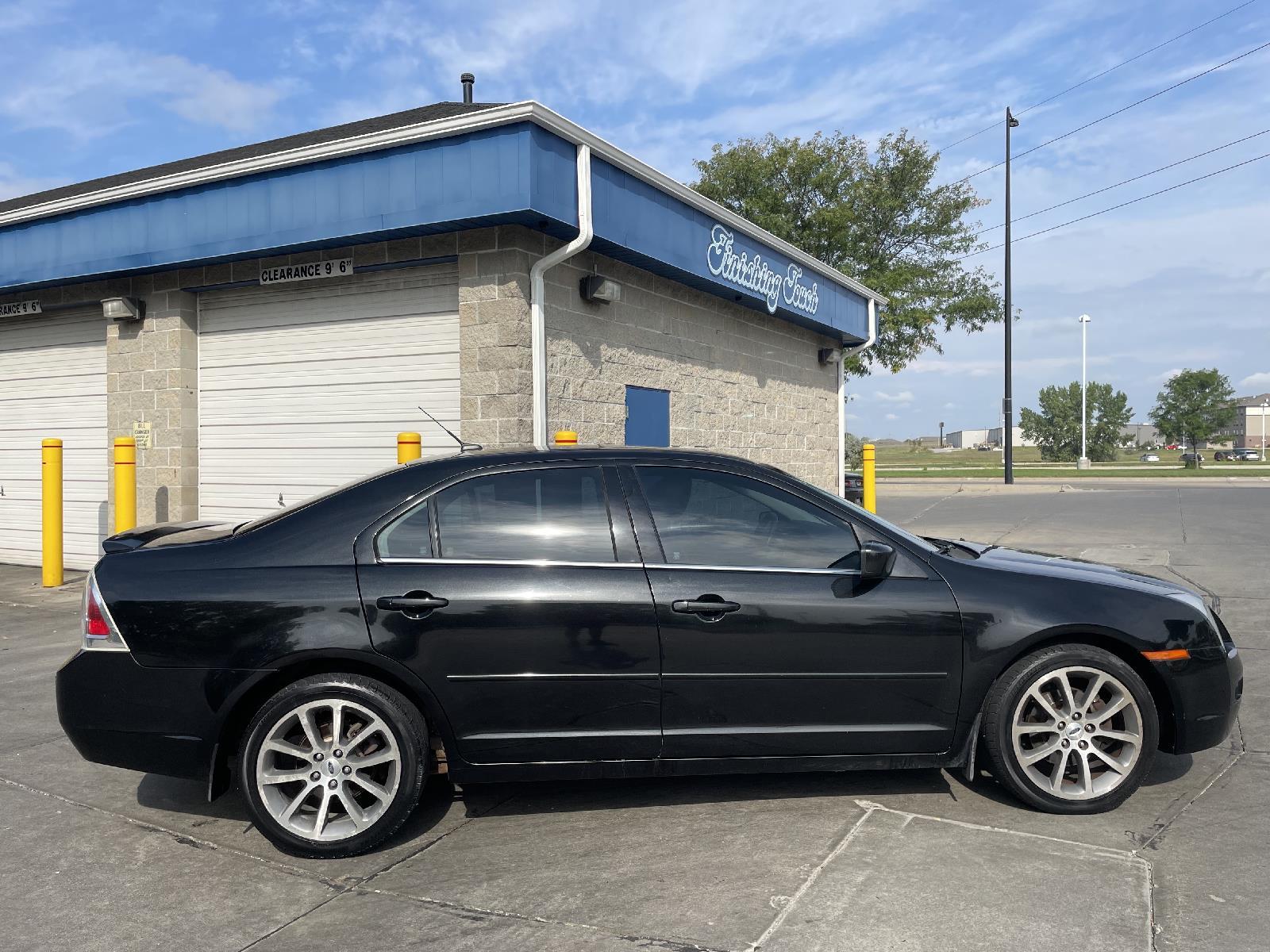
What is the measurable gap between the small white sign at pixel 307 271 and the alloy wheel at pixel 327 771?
20.3 ft

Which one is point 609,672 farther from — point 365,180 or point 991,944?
point 365,180

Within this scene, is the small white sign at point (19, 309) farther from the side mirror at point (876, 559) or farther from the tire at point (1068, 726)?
the tire at point (1068, 726)

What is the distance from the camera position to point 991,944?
2.82m

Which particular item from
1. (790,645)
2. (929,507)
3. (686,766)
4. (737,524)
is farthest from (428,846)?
(929,507)

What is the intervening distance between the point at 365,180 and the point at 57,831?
5.74m

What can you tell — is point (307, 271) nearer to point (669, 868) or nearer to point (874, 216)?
point (669, 868)

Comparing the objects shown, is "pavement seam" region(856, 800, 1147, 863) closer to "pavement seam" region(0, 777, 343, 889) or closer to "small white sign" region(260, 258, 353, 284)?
"pavement seam" region(0, 777, 343, 889)

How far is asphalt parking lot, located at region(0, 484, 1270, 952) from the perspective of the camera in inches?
116

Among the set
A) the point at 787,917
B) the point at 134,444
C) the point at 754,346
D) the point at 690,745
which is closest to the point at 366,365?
the point at 134,444

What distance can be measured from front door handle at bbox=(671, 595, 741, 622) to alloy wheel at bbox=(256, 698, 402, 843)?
1167 mm

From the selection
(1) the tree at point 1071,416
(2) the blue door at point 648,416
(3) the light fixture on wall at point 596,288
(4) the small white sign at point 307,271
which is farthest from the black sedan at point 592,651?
(1) the tree at point 1071,416

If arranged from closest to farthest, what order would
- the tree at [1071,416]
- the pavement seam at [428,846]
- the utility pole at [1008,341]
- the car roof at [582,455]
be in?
the pavement seam at [428,846] → the car roof at [582,455] → the utility pole at [1008,341] → the tree at [1071,416]

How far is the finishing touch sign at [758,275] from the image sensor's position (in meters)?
10.5

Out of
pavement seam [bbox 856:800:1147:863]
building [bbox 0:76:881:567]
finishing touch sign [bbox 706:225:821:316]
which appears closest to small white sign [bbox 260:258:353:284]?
building [bbox 0:76:881:567]
